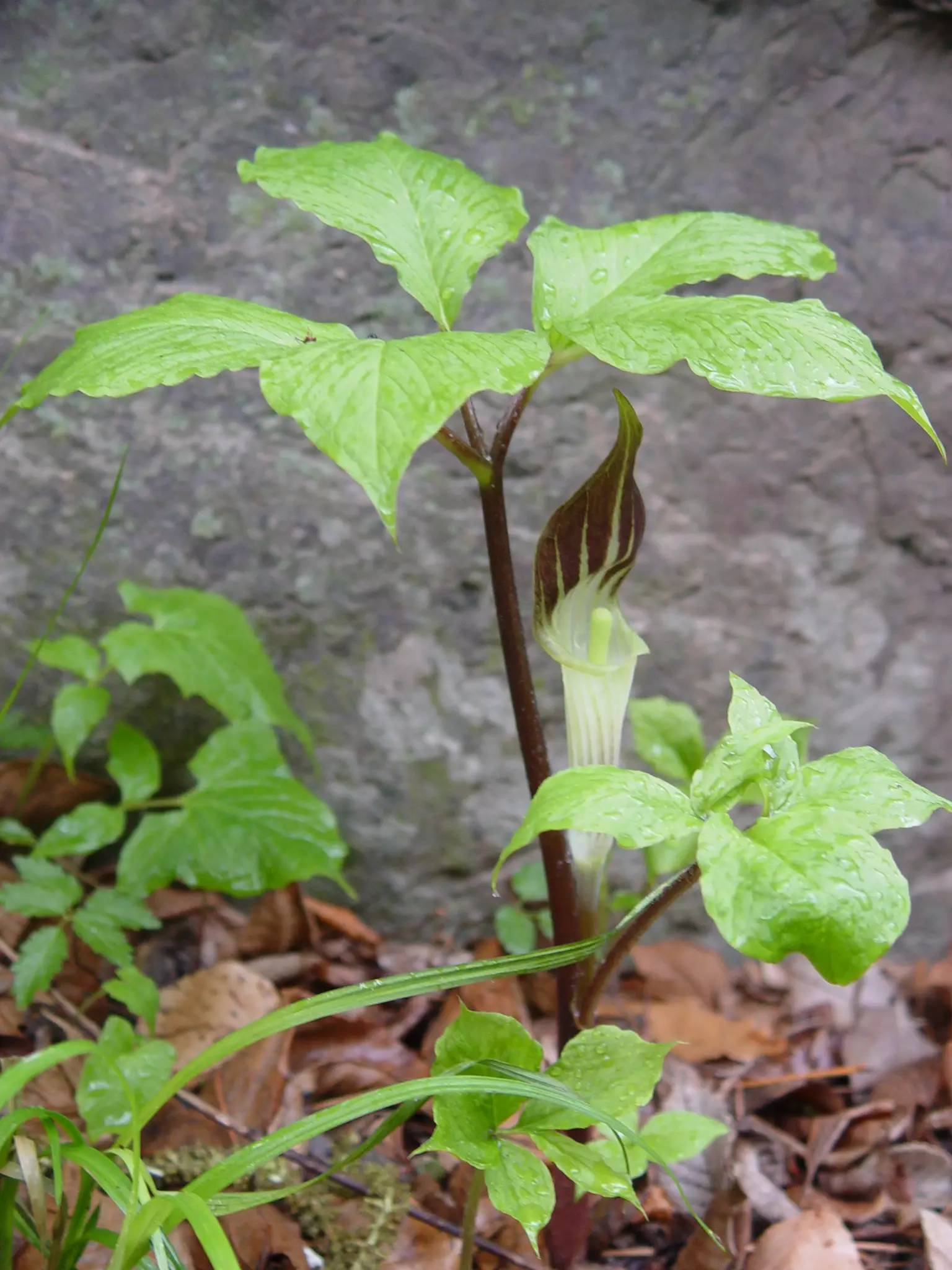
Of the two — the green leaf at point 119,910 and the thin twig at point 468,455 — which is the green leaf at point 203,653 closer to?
the green leaf at point 119,910

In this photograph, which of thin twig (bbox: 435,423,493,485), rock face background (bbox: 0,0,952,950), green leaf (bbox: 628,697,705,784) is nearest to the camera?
thin twig (bbox: 435,423,493,485)

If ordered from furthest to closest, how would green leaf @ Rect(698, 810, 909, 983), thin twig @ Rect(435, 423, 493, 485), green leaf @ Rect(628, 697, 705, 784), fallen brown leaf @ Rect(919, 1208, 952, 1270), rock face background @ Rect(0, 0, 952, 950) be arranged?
1. rock face background @ Rect(0, 0, 952, 950)
2. green leaf @ Rect(628, 697, 705, 784)
3. fallen brown leaf @ Rect(919, 1208, 952, 1270)
4. thin twig @ Rect(435, 423, 493, 485)
5. green leaf @ Rect(698, 810, 909, 983)

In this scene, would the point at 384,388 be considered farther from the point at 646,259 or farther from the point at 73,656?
the point at 73,656

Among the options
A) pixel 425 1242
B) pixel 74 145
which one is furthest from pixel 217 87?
pixel 425 1242

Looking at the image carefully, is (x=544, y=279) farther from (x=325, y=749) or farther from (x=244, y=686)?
(x=325, y=749)

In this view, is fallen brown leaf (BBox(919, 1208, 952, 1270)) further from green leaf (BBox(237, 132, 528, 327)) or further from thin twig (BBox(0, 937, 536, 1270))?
green leaf (BBox(237, 132, 528, 327))

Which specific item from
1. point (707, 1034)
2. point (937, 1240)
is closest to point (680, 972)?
point (707, 1034)

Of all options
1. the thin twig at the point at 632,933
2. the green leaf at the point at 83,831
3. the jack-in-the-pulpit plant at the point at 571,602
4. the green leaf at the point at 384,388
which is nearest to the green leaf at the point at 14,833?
the green leaf at the point at 83,831

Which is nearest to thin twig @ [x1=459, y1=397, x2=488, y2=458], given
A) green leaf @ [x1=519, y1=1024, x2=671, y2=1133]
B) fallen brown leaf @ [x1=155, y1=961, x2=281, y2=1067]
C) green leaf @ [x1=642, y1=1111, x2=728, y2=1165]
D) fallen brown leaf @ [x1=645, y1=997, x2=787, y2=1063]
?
green leaf @ [x1=519, y1=1024, x2=671, y2=1133]
